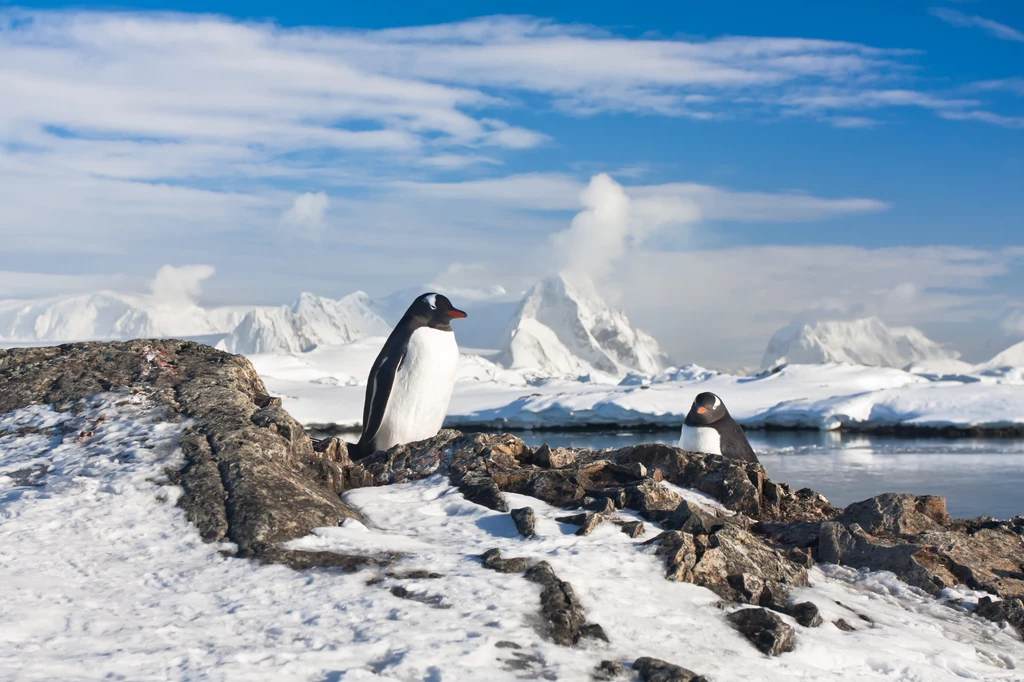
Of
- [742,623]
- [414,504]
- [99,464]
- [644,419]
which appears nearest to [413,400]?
[414,504]

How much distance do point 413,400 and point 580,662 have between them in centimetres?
522

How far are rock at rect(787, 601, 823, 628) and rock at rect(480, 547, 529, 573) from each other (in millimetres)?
1402

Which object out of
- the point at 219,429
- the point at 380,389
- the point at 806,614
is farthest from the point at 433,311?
the point at 806,614

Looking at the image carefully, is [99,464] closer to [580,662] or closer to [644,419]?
[580,662]

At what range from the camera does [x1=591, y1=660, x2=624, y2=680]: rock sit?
418 cm

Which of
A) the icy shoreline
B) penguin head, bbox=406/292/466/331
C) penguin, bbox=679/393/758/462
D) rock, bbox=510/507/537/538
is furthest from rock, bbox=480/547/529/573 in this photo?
the icy shoreline

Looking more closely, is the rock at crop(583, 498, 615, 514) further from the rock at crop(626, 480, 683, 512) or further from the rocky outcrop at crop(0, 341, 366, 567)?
the rocky outcrop at crop(0, 341, 366, 567)

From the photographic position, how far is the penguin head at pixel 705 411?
1098 centimetres

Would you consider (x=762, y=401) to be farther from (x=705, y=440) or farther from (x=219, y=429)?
(x=219, y=429)

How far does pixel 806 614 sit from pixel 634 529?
1.12 m

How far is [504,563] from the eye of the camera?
511 centimetres

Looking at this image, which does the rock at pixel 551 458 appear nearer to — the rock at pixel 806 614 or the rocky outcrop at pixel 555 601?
the rocky outcrop at pixel 555 601

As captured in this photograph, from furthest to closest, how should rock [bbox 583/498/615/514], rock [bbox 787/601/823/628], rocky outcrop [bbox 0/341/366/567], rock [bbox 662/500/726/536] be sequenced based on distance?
1. rock [bbox 583/498/615/514]
2. rock [bbox 662/500/726/536]
3. rocky outcrop [bbox 0/341/366/567]
4. rock [bbox 787/601/823/628]

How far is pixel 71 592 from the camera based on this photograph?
4820 mm
